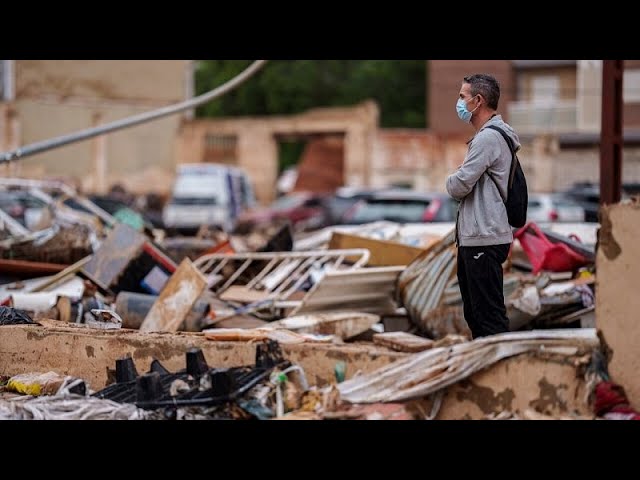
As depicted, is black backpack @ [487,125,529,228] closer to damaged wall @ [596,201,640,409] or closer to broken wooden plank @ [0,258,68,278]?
damaged wall @ [596,201,640,409]

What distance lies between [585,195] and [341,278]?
17597 mm

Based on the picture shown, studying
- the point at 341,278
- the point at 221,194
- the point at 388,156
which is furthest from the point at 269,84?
the point at 341,278

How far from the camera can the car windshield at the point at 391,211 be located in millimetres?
15055

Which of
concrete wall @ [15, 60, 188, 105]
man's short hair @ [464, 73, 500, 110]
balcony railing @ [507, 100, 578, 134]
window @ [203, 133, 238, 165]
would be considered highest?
concrete wall @ [15, 60, 188, 105]

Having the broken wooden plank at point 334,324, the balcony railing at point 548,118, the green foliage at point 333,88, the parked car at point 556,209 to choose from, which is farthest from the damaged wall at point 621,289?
the green foliage at point 333,88

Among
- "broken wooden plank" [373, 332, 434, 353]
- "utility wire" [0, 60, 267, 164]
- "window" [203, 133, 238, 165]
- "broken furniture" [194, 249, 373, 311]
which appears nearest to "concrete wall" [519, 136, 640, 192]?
"window" [203, 133, 238, 165]

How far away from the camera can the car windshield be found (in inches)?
593

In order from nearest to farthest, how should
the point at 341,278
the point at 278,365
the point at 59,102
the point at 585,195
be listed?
the point at 278,365 → the point at 341,278 → the point at 585,195 → the point at 59,102

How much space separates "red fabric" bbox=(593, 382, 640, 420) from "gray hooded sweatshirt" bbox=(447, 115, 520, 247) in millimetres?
1182
